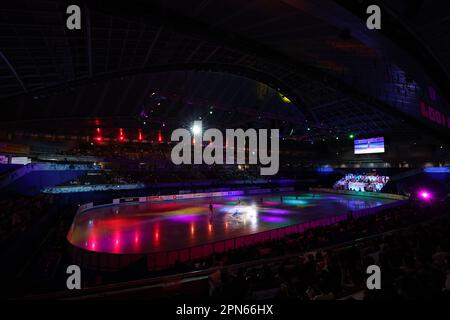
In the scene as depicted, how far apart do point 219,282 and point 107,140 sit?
43.1m

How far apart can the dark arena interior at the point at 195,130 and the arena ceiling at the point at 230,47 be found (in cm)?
9

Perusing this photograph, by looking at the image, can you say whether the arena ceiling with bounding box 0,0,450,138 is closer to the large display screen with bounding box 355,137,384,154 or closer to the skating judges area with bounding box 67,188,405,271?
the skating judges area with bounding box 67,188,405,271

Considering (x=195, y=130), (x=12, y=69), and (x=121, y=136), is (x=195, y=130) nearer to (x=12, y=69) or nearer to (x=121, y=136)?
(x=121, y=136)

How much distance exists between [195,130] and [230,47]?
826 inches

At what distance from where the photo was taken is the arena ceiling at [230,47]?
29.5ft

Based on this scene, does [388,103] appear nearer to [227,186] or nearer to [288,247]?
[288,247]

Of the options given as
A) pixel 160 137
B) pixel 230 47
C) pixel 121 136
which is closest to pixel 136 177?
pixel 121 136

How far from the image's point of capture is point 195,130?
33.2 meters

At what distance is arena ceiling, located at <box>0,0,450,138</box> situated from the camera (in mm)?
9000

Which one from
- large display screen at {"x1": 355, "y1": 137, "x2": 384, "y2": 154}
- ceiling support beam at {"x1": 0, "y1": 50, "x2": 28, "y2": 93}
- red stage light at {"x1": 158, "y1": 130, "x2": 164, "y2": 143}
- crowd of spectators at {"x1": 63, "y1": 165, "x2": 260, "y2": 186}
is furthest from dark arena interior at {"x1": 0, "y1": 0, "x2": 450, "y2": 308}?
red stage light at {"x1": 158, "y1": 130, "x2": 164, "y2": 143}

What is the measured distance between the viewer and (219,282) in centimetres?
513

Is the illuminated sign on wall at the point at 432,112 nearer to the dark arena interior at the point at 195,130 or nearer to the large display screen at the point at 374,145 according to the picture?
the dark arena interior at the point at 195,130

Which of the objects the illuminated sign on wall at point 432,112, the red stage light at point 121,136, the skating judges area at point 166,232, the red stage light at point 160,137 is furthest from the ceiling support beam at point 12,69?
the illuminated sign on wall at point 432,112

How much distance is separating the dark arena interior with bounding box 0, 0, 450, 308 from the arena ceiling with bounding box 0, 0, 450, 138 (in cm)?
9
